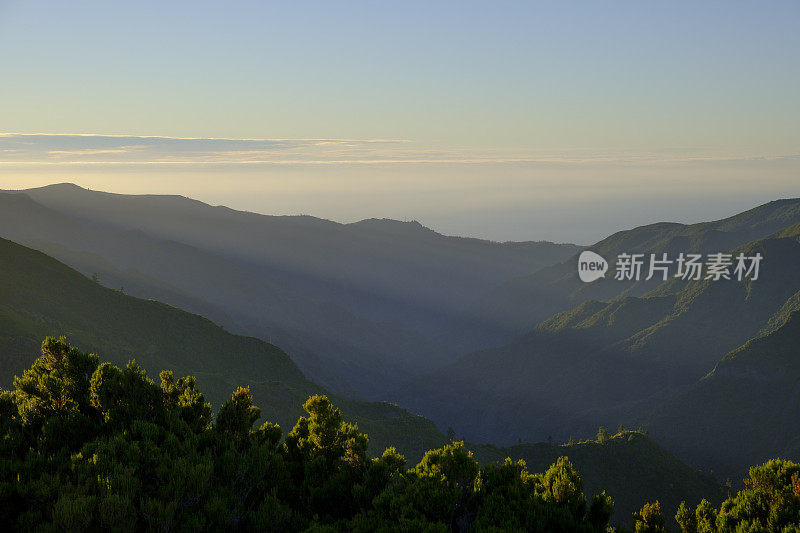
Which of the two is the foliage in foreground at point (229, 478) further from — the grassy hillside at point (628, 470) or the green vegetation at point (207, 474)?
the grassy hillside at point (628, 470)

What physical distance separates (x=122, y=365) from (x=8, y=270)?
4685 centimetres

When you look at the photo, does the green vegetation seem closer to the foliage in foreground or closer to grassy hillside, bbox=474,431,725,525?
the foliage in foreground

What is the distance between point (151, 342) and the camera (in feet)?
427

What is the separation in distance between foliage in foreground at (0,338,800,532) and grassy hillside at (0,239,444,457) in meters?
80.0

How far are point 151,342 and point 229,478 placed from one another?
117 metres

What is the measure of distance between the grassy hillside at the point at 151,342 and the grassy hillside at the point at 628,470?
25943mm

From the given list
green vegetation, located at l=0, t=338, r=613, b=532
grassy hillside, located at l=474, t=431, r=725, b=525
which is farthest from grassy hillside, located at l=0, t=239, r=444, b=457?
green vegetation, located at l=0, t=338, r=613, b=532

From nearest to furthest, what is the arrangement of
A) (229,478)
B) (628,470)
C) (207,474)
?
(207,474), (229,478), (628,470)

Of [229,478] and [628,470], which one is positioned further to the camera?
[628,470]

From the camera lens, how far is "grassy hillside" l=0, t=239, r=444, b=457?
108812 mm

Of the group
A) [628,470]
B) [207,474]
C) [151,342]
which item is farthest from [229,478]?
[628,470]

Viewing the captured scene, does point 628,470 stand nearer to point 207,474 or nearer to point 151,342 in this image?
point 151,342

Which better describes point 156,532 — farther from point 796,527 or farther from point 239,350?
point 239,350

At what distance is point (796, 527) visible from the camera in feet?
70.5
